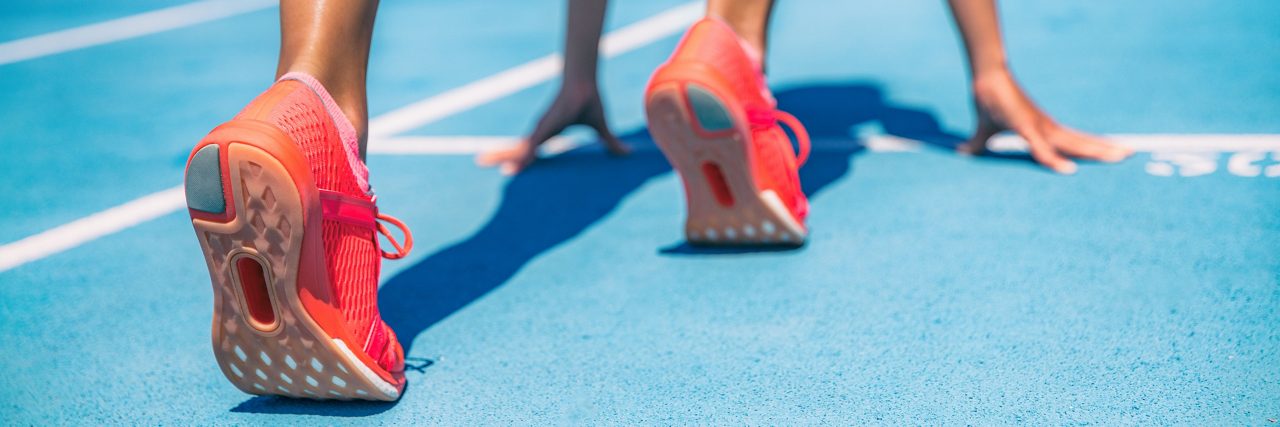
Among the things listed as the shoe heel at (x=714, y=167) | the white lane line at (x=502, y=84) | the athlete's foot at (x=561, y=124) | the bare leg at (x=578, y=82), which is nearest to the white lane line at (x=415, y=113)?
the white lane line at (x=502, y=84)

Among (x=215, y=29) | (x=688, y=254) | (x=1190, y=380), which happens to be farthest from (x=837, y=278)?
(x=215, y=29)

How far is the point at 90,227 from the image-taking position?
241 centimetres

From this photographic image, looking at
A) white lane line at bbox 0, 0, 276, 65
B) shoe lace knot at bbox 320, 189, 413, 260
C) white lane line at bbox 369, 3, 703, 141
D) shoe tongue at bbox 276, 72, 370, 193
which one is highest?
shoe tongue at bbox 276, 72, 370, 193

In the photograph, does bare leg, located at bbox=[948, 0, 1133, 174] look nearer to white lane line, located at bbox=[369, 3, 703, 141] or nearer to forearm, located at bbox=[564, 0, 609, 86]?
forearm, located at bbox=[564, 0, 609, 86]

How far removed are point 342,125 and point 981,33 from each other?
1.51 m

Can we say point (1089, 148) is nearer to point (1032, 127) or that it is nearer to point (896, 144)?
point (1032, 127)

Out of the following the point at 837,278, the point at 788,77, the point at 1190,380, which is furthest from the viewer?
the point at 788,77

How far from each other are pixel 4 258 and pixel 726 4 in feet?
5.16

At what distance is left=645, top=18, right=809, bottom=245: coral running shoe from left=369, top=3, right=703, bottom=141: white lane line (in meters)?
1.23

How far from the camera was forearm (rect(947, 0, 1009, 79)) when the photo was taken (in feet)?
7.85

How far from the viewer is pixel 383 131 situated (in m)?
3.14

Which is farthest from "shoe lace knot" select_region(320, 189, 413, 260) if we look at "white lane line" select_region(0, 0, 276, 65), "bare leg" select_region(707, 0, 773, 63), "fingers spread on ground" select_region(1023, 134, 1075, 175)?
"white lane line" select_region(0, 0, 276, 65)

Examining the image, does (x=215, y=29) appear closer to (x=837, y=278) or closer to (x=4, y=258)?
(x=4, y=258)

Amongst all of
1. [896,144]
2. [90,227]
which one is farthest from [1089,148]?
[90,227]
